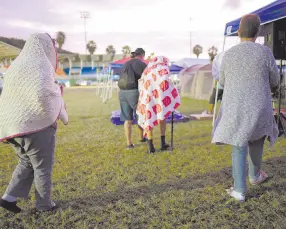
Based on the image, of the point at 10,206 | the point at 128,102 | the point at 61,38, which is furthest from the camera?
the point at 61,38

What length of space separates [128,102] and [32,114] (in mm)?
3008

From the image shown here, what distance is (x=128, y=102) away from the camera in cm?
580

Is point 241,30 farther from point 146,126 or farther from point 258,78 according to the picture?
point 146,126

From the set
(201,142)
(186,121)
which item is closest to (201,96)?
(186,121)

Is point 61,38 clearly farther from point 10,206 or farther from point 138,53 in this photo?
point 10,206

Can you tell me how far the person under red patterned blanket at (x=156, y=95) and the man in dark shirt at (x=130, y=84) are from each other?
1.12 feet

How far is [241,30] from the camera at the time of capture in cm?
328

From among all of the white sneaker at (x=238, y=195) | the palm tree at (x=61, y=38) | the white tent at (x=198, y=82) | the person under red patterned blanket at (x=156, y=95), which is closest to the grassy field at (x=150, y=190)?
the white sneaker at (x=238, y=195)

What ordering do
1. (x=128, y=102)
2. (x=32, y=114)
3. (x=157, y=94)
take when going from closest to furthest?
(x=32, y=114) → (x=157, y=94) → (x=128, y=102)

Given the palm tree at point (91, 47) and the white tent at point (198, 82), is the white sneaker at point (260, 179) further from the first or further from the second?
the palm tree at point (91, 47)

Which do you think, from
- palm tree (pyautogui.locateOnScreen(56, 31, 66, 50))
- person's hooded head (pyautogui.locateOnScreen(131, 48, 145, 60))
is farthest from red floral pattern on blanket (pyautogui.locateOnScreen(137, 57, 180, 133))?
palm tree (pyautogui.locateOnScreen(56, 31, 66, 50))

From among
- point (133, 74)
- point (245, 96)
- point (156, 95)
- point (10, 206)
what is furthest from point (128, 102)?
point (10, 206)

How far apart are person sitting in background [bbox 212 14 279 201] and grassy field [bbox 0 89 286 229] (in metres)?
0.37

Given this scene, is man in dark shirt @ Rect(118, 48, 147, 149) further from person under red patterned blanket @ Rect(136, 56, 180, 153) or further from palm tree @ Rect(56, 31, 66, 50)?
palm tree @ Rect(56, 31, 66, 50)
